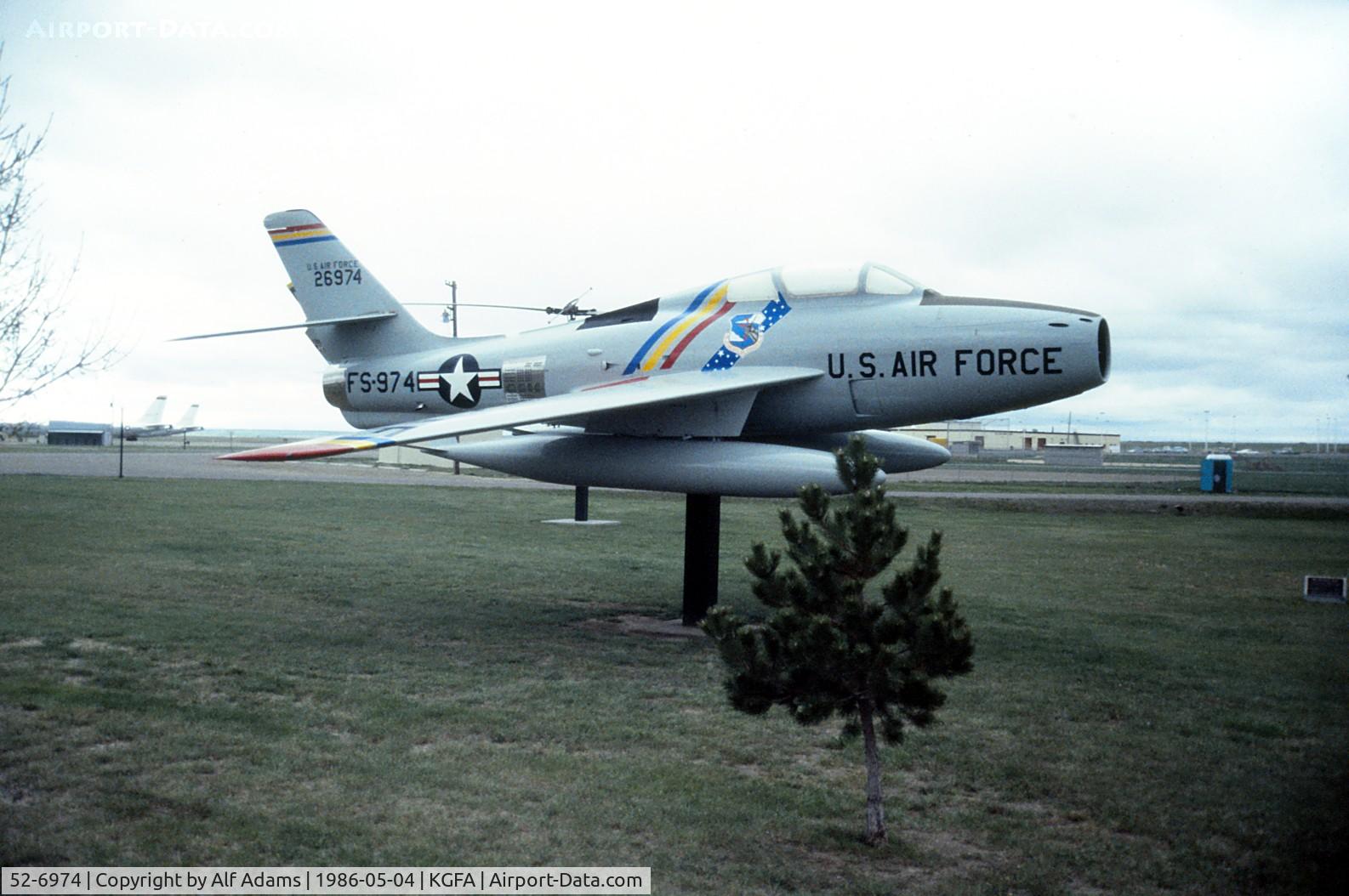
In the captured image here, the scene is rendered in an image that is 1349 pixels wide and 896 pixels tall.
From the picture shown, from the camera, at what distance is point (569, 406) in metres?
9.27

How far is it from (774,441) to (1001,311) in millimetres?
2888

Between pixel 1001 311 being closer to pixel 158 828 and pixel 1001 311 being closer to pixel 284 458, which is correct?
pixel 284 458

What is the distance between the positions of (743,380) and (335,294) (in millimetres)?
6072

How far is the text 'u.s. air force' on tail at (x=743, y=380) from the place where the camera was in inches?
359

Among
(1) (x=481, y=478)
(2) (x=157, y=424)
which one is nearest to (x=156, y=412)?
(2) (x=157, y=424)

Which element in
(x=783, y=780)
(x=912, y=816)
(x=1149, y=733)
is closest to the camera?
(x=912, y=816)

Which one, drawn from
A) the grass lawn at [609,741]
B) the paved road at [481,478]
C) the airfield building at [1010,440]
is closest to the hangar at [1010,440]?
the airfield building at [1010,440]

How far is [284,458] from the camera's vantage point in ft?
26.8

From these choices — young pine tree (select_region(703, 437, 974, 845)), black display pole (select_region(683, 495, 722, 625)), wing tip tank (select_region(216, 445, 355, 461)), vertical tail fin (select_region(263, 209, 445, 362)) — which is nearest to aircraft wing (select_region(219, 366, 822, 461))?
wing tip tank (select_region(216, 445, 355, 461))

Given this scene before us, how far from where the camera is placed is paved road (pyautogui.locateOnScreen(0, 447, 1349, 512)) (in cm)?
3020

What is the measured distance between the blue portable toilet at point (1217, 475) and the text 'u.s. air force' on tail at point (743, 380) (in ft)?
101

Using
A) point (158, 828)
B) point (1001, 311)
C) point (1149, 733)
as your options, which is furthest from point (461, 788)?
point (1001, 311)
